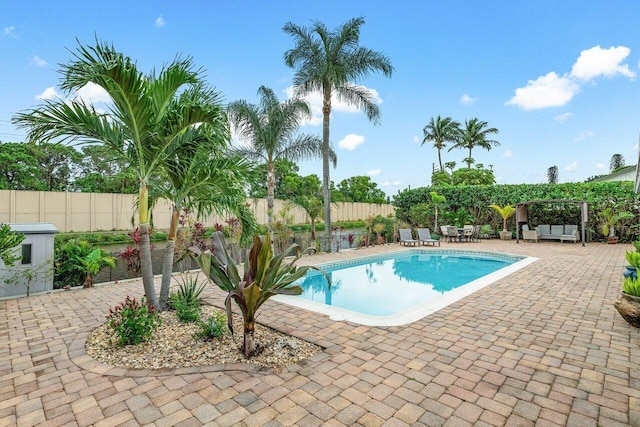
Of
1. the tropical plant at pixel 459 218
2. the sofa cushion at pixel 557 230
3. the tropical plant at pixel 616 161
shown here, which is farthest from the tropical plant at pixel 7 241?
the tropical plant at pixel 616 161

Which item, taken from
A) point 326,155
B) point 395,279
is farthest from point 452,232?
point 395,279

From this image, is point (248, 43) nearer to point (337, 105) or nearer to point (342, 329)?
point (337, 105)

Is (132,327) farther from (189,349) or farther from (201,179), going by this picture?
(201,179)

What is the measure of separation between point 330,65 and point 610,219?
45.6 feet

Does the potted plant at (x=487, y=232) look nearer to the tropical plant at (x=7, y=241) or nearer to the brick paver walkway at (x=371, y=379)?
the brick paver walkway at (x=371, y=379)

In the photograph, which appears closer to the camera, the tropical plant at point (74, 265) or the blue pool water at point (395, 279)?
the tropical plant at point (74, 265)

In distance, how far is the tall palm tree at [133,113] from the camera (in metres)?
3.68

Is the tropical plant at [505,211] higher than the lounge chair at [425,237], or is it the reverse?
the tropical plant at [505,211]

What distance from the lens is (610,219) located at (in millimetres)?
14336

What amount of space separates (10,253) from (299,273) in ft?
17.7

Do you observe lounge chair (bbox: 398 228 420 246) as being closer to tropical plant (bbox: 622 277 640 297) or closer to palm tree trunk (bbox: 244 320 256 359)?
tropical plant (bbox: 622 277 640 297)

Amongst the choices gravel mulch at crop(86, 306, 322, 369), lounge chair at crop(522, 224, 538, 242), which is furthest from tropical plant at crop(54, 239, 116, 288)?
lounge chair at crop(522, 224, 538, 242)

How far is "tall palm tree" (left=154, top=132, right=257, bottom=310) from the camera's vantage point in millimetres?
4609

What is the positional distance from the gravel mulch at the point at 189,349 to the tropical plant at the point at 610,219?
55.0 ft
